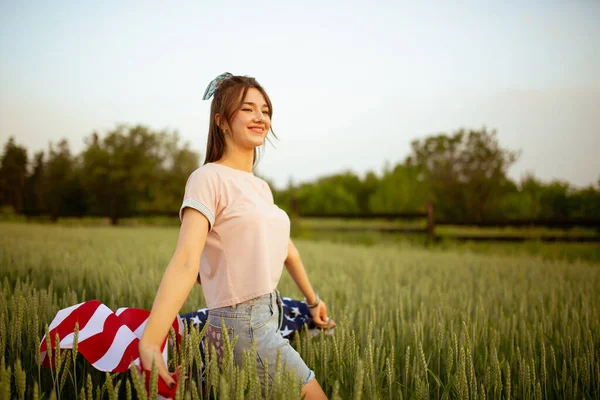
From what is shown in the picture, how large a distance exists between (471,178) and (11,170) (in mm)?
23845

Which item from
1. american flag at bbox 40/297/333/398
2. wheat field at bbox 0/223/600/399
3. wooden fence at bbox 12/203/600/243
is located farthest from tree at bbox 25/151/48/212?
american flag at bbox 40/297/333/398

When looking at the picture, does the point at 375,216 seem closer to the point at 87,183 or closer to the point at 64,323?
the point at 64,323

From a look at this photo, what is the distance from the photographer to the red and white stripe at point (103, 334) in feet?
4.38

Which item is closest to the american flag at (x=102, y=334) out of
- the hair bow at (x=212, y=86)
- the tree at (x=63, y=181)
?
the hair bow at (x=212, y=86)

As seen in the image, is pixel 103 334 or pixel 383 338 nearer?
pixel 103 334

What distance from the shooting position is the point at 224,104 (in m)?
1.63

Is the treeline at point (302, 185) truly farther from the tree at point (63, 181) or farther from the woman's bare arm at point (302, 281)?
the woman's bare arm at point (302, 281)

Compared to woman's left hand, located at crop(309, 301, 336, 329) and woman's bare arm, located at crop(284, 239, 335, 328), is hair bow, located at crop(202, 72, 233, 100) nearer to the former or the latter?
woman's bare arm, located at crop(284, 239, 335, 328)

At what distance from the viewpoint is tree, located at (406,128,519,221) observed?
18.6m

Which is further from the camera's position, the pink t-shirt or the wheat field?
the pink t-shirt

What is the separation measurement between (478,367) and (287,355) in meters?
1.13

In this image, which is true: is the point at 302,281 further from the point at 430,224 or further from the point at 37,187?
the point at 37,187

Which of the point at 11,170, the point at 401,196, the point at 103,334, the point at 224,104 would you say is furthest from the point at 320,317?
the point at 11,170

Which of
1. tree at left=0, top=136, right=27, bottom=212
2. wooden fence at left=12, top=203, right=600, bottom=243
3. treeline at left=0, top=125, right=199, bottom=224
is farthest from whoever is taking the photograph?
treeline at left=0, top=125, right=199, bottom=224
